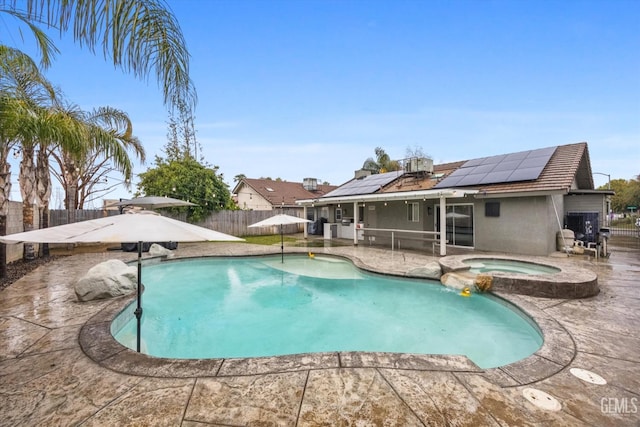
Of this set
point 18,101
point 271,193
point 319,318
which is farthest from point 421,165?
point 18,101

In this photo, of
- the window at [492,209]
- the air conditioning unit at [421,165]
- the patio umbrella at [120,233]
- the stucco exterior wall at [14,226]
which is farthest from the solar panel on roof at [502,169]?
Answer: the stucco exterior wall at [14,226]

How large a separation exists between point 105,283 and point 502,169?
49.2ft

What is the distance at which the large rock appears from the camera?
562cm

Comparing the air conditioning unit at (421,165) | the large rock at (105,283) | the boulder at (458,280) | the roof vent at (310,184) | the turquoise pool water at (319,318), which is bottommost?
the turquoise pool water at (319,318)

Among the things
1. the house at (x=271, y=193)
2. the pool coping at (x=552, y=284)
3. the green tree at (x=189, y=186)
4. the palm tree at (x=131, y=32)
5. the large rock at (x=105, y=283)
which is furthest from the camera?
the house at (x=271, y=193)

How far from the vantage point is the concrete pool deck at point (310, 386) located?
233 cm

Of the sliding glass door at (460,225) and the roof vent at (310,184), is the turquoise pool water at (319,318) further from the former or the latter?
the roof vent at (310,184)

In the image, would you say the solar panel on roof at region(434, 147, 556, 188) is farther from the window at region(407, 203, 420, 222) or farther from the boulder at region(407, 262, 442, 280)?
the boulder at region(407, 262, 442, 280)

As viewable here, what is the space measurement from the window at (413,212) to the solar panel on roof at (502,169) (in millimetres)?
1595

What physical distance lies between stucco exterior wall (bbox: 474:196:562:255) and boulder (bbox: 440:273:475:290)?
5.49 metres

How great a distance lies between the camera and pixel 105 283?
229 inches

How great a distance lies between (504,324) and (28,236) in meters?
7.75

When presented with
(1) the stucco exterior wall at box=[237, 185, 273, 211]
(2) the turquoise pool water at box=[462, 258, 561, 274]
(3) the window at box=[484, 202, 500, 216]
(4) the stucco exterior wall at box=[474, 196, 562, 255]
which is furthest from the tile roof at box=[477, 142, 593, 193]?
(1) the stucco exterior wall at box=[237, 185, 273, 211]

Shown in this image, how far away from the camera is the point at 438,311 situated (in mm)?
6641
